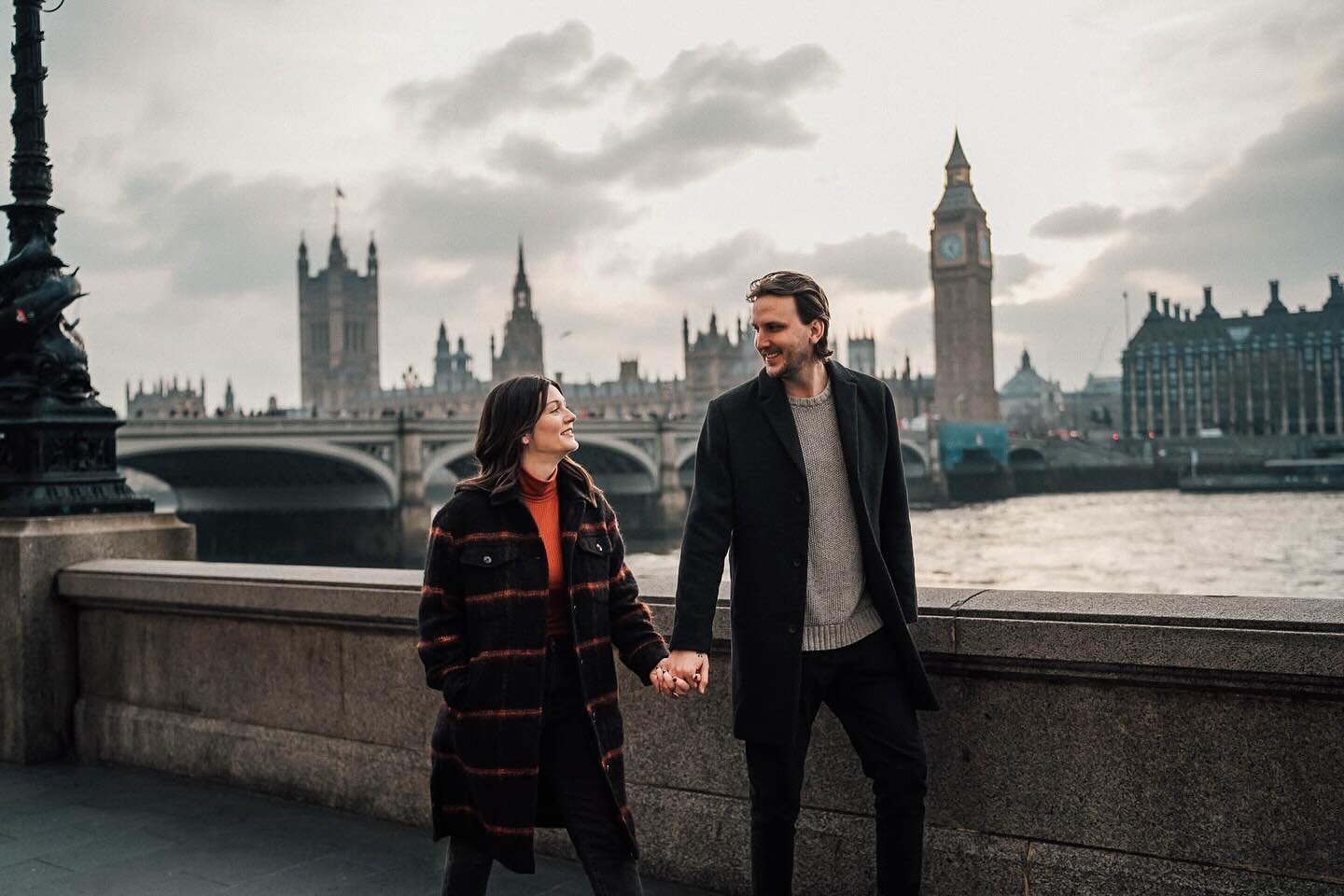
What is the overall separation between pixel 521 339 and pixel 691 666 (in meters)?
99.7

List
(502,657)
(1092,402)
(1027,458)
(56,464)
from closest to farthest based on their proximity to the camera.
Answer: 1. (502,657)
2. (56,464)
3. (1027,458)
4. (1092,402)

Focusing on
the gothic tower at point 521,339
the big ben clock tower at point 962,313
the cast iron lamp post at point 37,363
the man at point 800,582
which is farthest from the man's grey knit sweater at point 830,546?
the gothic tower at point 521,339

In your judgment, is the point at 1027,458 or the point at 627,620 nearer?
the point at 627,620

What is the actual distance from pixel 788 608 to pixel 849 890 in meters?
0.90

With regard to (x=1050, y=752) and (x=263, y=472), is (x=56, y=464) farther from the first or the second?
(x=263, y=472)

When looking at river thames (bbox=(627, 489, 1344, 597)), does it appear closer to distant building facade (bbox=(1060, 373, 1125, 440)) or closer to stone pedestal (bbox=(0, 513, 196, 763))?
stone pedestal (bbox=(0, 513, 196, 763))

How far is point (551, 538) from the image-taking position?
7.97ft

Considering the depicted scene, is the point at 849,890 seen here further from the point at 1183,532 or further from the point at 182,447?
the point at 1183,532

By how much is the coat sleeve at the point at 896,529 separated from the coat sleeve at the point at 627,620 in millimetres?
487

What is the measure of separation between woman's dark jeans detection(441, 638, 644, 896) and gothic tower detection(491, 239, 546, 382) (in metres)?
97.5

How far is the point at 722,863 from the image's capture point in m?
3.14

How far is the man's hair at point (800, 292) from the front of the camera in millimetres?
2484

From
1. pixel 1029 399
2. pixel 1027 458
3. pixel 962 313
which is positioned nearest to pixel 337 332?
pixel 962 313

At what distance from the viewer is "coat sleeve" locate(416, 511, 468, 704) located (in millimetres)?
2348
